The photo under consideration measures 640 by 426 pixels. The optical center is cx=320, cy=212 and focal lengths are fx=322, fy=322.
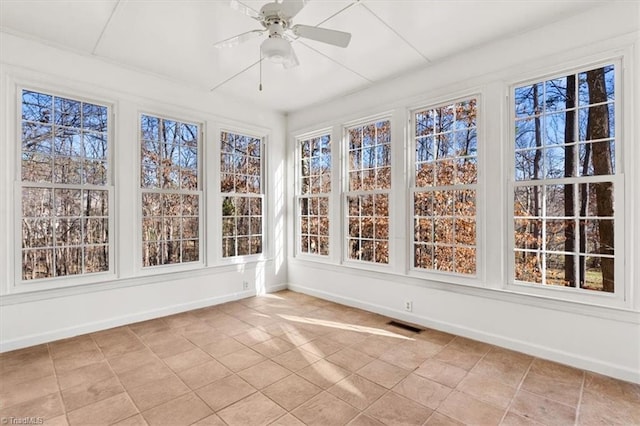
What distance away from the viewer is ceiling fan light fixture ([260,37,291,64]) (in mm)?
2289

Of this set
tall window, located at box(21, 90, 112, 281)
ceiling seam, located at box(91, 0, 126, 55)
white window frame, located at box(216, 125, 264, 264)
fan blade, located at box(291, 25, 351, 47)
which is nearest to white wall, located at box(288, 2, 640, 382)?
white window frame, located at box(216, 125, 264, 264)

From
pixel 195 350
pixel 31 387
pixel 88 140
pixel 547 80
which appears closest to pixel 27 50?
pixel 88 140

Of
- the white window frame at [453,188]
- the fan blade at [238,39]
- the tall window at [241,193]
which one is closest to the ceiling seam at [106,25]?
the fan blade at [238,39]

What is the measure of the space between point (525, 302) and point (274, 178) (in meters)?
3.83

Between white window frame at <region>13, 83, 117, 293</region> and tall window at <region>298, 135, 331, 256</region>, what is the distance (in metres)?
2.66

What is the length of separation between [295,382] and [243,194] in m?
3.09

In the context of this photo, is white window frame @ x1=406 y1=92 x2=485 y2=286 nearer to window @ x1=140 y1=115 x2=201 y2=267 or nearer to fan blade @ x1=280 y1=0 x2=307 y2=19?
fan blade @ x1=280 y1=0 x2=307 y2=19

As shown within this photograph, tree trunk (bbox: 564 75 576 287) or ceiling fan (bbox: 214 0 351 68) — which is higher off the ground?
ceiling fan (bbox: 214 0 351 68)

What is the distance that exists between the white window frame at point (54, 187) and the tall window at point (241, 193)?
1395mm

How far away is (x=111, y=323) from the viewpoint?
3674 millimetres

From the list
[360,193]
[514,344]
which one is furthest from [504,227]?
[360,193]

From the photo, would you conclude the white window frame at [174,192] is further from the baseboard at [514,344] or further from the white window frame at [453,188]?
the white window frame at [453,188]

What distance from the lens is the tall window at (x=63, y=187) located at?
327 centimetres

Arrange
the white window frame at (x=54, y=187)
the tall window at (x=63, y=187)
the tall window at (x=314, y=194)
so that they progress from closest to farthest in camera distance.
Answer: the white window frame at (x=54, y=187), the tall window at (x=63, y=187), the tall window at (x=314, y=194)
